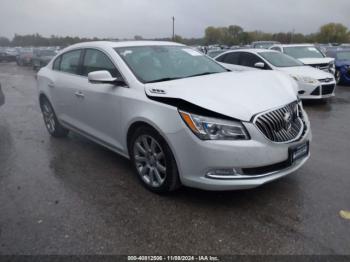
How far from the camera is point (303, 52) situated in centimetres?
1185

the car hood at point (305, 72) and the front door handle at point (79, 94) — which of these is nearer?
the front door handle at point (79, 94)

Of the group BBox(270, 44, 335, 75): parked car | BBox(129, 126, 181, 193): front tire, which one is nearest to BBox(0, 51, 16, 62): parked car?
BBox(270, 44, 335, 75): parked car

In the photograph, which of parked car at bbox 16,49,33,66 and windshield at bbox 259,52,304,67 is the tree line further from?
windshield at bbox 259,52,304,67

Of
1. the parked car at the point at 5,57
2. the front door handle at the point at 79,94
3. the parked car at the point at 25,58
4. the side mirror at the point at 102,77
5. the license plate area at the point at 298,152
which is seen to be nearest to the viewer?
the license plate area at the point at 298,152

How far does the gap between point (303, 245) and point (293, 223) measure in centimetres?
32

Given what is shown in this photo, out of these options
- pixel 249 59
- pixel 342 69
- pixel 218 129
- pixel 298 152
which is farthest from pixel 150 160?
pixel 342 69

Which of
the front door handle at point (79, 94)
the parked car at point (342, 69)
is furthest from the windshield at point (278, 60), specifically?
the front door handle at point (79, 94)

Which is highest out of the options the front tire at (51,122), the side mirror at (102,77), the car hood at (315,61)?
the car hood at (315,61)

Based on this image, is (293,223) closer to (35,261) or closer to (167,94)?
(167,94)

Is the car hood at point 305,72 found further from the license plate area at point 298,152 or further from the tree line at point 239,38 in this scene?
the tree line at point 239,38

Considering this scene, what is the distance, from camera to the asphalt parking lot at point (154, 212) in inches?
102

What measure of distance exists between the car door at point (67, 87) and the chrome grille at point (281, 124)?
2626 millimetres

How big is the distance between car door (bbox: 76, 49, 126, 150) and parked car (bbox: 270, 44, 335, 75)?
29.1 ft

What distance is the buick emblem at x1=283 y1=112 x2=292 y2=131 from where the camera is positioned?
308cm
